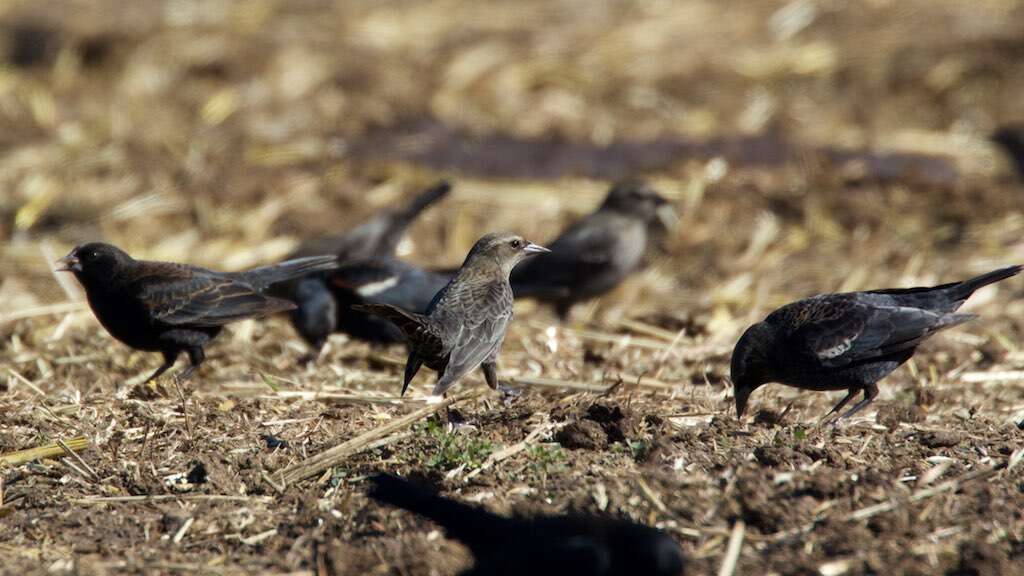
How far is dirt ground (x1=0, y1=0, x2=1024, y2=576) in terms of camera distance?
18.9 feet

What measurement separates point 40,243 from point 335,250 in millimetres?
2828

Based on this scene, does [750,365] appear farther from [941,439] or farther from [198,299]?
[198,299]

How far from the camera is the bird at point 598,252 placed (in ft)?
35.5

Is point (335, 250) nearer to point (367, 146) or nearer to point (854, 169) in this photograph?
point (367, 146)

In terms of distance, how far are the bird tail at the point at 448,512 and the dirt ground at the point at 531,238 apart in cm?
9

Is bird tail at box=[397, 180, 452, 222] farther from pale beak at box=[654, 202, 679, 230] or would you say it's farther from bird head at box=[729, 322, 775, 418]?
bird head at box=[729, 322, 775, 418]

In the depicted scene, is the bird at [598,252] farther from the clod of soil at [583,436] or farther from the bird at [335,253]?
the clod of soil at [583,436]

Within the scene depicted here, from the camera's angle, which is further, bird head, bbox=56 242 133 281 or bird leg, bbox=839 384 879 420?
bird head, bbox=56 242 133 281

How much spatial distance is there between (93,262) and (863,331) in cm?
488

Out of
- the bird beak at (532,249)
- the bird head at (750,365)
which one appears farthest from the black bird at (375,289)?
the bird head at (750,365)

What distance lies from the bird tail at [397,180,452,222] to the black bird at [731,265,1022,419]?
13.3ft

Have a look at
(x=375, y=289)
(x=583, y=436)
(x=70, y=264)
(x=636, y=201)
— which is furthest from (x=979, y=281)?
(x=70, y=264)

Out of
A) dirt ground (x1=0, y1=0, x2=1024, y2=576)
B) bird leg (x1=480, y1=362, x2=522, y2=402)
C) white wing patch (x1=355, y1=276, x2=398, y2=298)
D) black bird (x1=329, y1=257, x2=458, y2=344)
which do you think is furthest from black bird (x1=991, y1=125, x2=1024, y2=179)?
bird leg (x1=480, y1=362, x2=522, y2=402)

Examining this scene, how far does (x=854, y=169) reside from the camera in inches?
508
